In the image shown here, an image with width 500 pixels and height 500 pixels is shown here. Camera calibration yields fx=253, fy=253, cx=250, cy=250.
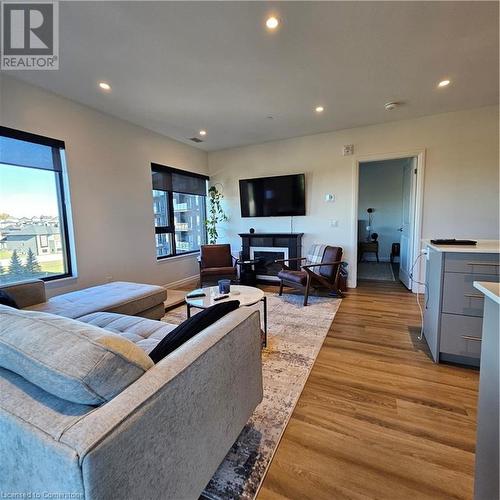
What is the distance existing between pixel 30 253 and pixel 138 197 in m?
1.55

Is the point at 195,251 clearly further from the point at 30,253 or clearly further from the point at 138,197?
the point at 30,253

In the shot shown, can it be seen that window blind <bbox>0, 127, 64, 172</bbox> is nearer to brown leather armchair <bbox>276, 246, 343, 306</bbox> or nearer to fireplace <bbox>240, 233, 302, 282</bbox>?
fireplace <bbox>240, 233, 302, 282</bbox>

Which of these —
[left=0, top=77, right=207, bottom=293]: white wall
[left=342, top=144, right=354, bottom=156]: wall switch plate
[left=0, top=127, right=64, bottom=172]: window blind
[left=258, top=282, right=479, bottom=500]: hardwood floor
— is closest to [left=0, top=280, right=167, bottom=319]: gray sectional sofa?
[left=0, top=77, right=207, bottom=293]: white wall

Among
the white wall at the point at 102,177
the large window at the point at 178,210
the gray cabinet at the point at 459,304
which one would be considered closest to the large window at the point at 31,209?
the white wall at the point at 102,177

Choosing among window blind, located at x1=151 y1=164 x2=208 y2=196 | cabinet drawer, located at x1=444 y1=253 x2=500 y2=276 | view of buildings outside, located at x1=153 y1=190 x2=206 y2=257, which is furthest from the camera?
view of buildings outside, located at x1=153 y1=190 x2=206 y2=257

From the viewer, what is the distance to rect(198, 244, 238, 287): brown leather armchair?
418cm

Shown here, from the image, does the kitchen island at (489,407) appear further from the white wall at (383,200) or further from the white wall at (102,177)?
the white wall at (383,200)

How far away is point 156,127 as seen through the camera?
391cm

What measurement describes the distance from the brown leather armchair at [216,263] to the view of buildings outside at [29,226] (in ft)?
6.31

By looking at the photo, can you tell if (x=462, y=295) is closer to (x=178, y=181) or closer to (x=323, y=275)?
(x=323, y=275)

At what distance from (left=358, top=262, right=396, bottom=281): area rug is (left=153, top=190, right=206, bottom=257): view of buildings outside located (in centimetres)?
344

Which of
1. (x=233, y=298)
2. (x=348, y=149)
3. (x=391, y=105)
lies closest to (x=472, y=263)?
(x=233, y=298)

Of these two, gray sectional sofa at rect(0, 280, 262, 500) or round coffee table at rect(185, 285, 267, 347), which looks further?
round coffee table at rect(185, 285, 267, 347)

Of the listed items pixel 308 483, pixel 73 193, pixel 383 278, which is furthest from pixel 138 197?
pixel 383 278
